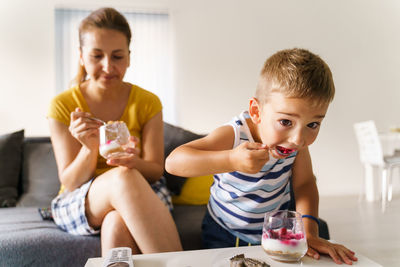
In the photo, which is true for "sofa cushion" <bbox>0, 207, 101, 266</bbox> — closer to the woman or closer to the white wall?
the woman

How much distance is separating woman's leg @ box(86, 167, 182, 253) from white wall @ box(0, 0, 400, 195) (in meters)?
3.57

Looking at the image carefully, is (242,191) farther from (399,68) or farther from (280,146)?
(399,68)

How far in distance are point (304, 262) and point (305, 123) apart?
0.33 metres

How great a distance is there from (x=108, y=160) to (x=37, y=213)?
2.22 feet

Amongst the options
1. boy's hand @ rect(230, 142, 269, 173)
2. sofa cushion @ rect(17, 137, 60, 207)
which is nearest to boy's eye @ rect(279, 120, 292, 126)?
boy's hand @ rect(230, 142, 269, 173)

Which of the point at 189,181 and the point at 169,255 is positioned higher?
the point at 169,255

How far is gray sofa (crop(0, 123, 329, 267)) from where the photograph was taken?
1.39 meters

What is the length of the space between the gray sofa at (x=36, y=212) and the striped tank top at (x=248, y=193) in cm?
29

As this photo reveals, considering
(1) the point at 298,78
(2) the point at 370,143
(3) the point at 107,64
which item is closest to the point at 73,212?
(3) the point at 107,64

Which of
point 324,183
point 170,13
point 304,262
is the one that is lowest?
point 324,183

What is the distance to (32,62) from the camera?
4586mm

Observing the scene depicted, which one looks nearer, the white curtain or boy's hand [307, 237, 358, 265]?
boy's hand [307, 237, 358, 265]

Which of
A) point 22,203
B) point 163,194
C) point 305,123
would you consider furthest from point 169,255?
point 22,203

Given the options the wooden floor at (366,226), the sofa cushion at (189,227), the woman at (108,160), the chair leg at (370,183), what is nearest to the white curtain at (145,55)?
the wooden floor at (366,226)
